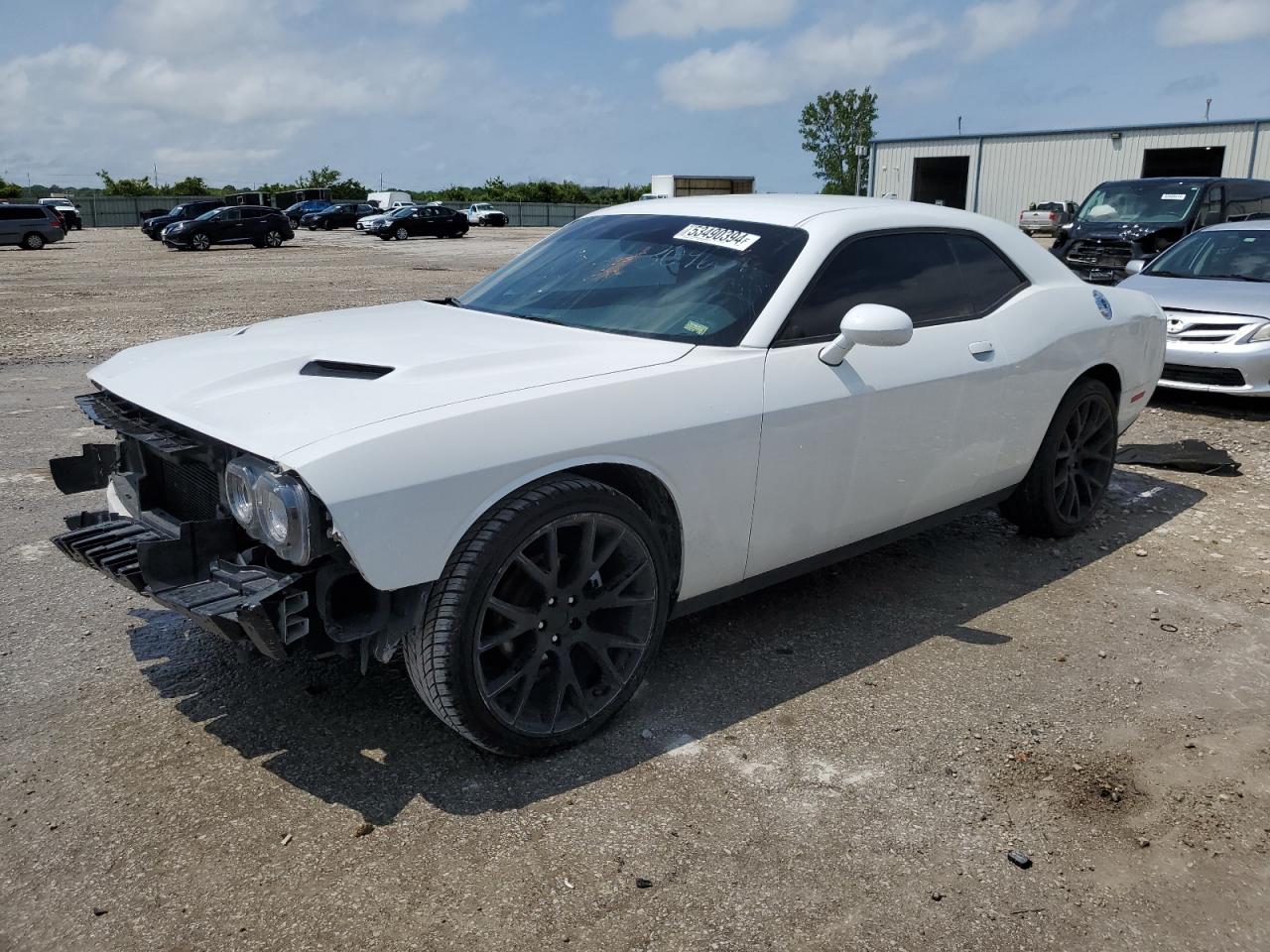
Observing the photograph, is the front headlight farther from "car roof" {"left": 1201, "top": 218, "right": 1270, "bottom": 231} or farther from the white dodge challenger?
"car roof" {"left": 1201, "top": 218, "right": 1270, "bottom": 231}

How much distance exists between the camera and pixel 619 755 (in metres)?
3.12

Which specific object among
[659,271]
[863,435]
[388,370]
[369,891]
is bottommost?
[369,891]

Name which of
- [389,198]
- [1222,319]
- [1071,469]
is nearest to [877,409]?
[1071,469]

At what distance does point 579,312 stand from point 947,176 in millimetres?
46107

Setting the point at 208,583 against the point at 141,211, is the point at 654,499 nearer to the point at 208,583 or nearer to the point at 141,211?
the point at 208,583

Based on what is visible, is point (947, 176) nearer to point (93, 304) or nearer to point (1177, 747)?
point (93, 304)

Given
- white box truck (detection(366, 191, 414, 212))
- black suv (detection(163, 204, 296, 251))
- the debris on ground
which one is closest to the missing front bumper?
the debris on ground

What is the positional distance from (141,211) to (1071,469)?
61.0m

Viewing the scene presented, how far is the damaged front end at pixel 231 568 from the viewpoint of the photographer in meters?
2.63

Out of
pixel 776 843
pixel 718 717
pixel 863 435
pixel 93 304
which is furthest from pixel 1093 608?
pixel 93 304

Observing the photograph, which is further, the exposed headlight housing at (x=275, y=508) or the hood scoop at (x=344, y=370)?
the hood scoop at (x=344, y=370)

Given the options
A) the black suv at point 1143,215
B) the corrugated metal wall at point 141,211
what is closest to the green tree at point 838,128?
Result: the corrugated metal wall at point 141,211

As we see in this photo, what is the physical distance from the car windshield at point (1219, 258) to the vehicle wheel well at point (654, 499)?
7393 mm

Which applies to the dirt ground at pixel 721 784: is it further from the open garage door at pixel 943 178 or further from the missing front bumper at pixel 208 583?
the open garage door at pixel 943 178
